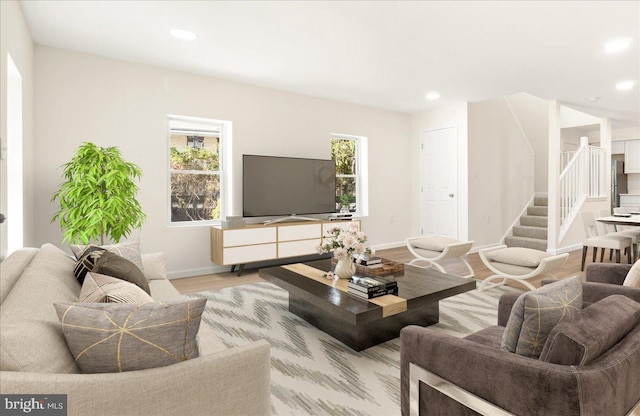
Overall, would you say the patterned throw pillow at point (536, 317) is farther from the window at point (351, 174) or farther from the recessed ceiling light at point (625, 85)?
the recessed ceiling light at point (625, 85)

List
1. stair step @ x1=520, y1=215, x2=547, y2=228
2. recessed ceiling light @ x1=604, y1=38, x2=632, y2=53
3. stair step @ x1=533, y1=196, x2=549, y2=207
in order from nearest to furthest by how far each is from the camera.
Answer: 1. recessed ceiling light @ x1=604, y1=38, x2=632, y2=53
2. stair step @ x1=520, y1=215, x2=547, y2=228
3. stair step @ x1=533, y1=196, x2=549, y2=207

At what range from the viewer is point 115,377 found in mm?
1020

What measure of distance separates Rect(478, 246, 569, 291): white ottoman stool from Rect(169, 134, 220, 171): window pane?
3.56 metres

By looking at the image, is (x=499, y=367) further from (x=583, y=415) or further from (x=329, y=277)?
(x=329, y=277)

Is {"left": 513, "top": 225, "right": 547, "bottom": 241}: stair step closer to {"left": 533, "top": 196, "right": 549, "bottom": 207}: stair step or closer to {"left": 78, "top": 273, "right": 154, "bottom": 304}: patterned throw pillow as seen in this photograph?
{"left": 533, "top": 196, "right": 549, "bottom": 207}: stair step

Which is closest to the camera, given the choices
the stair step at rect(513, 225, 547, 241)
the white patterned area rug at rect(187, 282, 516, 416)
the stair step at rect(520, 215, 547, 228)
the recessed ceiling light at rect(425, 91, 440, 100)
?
the white patterned area rug at rect(187, 282, 516, 416)

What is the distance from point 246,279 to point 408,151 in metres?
4.08

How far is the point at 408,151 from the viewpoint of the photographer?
7020 mm

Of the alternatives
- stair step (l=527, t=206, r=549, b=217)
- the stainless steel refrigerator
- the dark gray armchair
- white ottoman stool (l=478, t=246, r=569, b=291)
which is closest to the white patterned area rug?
white ottoman stool (l=478, t=246, r=569, b=291)

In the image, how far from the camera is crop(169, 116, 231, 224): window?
473cm

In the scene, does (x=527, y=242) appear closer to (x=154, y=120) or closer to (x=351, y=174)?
(x=351, y=174)

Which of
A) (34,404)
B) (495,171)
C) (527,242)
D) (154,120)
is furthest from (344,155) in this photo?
(34,404)

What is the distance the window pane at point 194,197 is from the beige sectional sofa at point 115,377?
11.2 feet

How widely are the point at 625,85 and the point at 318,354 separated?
5.55 m
